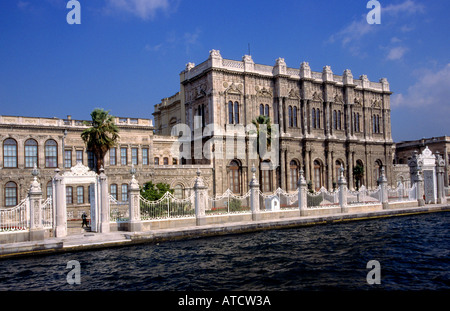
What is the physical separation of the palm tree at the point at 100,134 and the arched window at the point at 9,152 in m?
4.54

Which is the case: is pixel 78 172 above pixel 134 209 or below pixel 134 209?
above

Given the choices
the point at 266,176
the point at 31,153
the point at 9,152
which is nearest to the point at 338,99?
the point at 266,176

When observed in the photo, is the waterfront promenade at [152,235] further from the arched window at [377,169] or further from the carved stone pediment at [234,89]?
the arched window at [377,169]

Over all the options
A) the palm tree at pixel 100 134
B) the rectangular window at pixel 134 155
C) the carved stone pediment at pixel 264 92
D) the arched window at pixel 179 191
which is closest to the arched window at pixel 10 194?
the palm tree at pixel 100 134

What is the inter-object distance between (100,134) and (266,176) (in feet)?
50.9

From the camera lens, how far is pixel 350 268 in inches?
504

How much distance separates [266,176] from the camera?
37094 mm

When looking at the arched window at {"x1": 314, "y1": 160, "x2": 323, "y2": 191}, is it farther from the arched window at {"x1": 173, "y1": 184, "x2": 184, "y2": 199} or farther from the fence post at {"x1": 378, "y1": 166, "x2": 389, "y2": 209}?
the arched window at {"x1": 173, "y1": 184, "x2": 184, "y2": 199}

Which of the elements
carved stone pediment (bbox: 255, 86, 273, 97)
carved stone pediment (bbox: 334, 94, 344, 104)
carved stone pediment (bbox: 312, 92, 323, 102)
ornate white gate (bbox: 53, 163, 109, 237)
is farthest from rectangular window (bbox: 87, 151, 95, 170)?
carved stone pediment (bbox: 334, 94, 344, 104)

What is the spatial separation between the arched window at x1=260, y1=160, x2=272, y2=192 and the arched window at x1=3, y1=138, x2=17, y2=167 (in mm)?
19843

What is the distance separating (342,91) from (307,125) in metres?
6.73

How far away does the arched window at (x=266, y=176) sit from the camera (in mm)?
36844

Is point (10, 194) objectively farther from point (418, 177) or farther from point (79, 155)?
point (418, 177)
